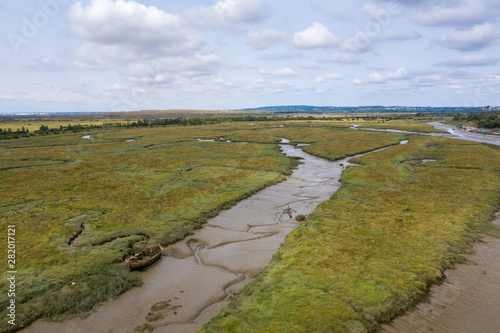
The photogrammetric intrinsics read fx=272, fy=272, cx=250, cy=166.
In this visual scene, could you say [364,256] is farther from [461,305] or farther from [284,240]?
[284,240]

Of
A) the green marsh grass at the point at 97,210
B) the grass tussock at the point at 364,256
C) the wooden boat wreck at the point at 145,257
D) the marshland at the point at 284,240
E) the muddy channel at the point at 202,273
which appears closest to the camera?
the grass tussock at the point at 364,256

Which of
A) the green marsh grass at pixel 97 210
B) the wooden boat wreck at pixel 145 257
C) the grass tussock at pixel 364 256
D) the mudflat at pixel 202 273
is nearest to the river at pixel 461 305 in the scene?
the grass tussock at pixel 364 256

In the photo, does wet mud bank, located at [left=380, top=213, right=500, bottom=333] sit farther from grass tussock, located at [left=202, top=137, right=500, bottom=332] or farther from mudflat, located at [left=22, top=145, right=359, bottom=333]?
mudflat, located at [left=22, top=145, right=359, bottom=333]

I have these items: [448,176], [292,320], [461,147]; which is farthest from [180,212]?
[461,147]

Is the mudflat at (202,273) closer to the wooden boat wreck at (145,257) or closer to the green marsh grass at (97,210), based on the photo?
the wooden boat wreck at (145,257)

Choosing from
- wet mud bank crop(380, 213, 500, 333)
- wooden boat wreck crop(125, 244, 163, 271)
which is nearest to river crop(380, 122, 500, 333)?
wet mud bank crop(380, 213, 500, 333)

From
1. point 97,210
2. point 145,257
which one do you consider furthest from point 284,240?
point 97,210
